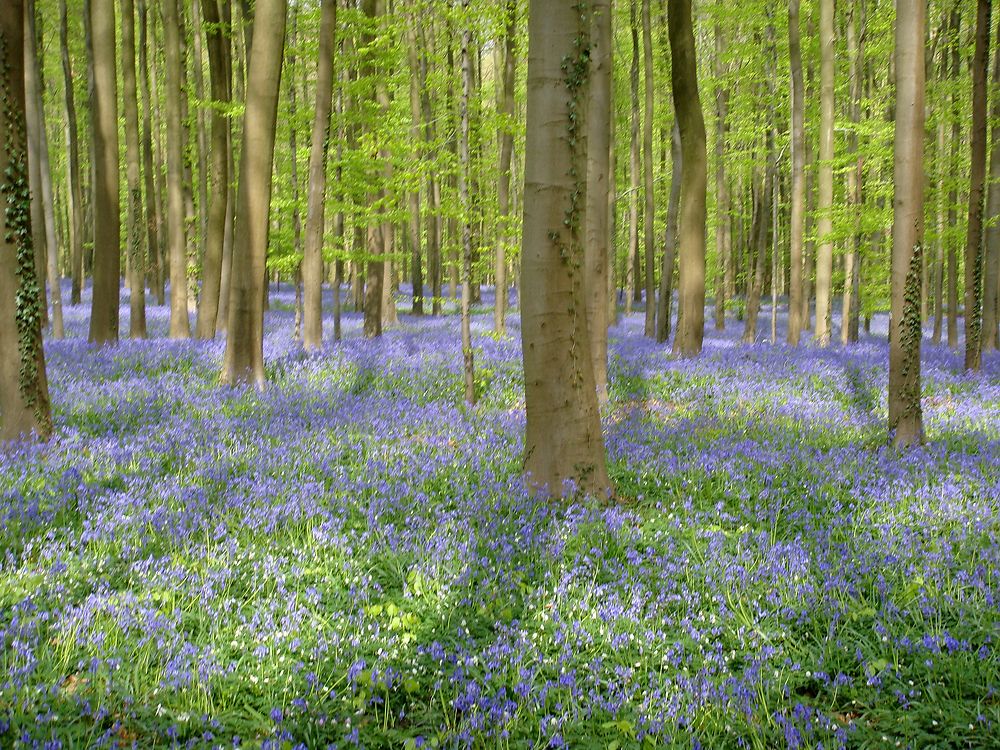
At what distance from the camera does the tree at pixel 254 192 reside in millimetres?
10318

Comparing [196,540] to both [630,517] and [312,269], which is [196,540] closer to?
[630,517]

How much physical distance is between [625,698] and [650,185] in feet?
62.4

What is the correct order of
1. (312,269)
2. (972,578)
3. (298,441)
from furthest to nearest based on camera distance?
(312,269), (298,441), (972,578)

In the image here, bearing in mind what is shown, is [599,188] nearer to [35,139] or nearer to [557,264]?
[557,264]

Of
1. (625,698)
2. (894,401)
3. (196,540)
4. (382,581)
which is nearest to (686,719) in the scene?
(625,698)

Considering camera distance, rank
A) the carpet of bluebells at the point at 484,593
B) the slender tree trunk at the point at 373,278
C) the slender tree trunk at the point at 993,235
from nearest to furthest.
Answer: the carpet of bluebells at the point at 484,593, the slender tree trunk at the point at 993,235, the slender tree trunk at the point at 373,278

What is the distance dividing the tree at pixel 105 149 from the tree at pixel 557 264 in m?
9.19

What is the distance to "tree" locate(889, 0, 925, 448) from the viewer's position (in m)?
7.61

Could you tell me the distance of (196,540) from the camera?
506 centimetres

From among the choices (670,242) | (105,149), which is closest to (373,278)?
(105,149)

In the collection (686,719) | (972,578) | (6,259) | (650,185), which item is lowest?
(686,719)

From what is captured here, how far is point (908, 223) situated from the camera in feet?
25.3

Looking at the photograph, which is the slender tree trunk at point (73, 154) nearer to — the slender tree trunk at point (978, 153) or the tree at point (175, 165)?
the tree at point (175, 165)

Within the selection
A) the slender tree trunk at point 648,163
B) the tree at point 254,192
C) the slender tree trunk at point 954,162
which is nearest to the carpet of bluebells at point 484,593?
the tree at point 254,192
